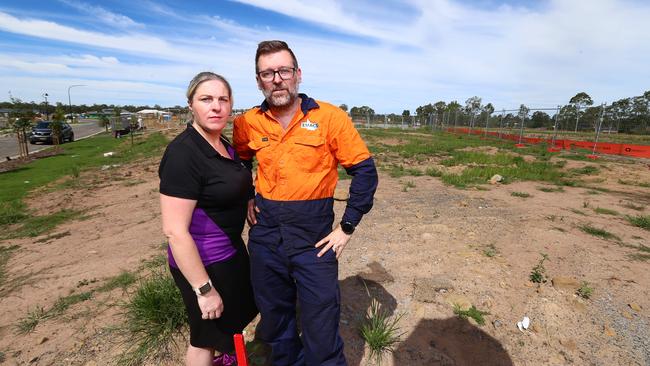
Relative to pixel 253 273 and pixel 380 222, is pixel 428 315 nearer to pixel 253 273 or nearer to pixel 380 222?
pixel 253 273

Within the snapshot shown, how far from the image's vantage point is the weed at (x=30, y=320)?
9.25ft

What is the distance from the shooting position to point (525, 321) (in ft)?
9.55

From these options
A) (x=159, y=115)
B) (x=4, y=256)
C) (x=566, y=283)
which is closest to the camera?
(x=566, y=283)

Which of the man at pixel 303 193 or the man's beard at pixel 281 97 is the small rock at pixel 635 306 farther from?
the man's beard at pixel 281 97

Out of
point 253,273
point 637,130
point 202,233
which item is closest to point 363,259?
point 253,273

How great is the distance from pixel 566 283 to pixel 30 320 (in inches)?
198

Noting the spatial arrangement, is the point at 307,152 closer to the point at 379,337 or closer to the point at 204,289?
the point at 204,289

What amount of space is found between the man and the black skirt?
9 centimetres

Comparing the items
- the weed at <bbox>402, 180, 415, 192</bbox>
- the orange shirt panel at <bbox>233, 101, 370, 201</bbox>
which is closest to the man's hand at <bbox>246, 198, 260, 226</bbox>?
the orange shirt panel at <bbox>233, 101, 370, 201</bbox>

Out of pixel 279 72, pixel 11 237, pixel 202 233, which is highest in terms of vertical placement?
pixel 279 72

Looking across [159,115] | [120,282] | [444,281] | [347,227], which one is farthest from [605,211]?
[159,115]

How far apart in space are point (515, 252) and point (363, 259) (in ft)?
6.44

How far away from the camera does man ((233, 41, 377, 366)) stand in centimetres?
190

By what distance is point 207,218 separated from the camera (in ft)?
5.72
